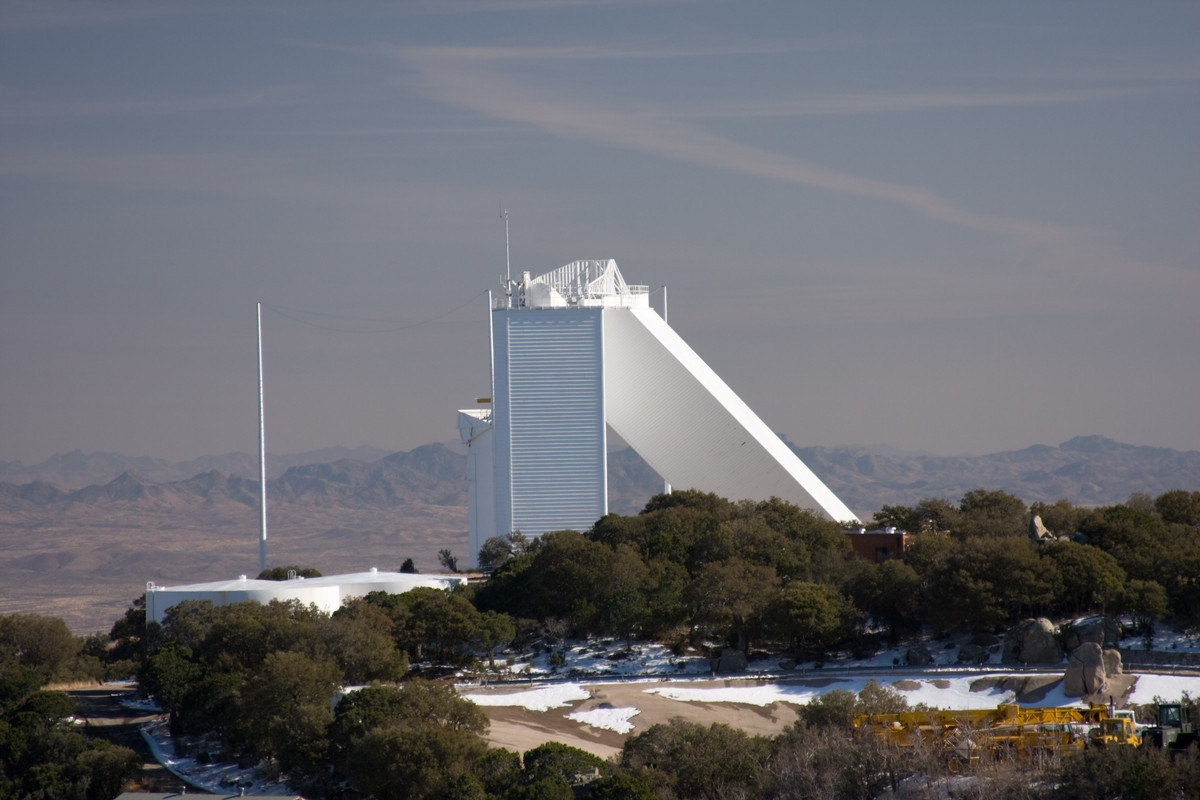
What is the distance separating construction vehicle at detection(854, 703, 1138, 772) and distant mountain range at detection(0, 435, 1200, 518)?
393 ft

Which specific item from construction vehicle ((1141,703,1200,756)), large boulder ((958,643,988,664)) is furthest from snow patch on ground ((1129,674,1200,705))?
construction vehicle ((1141,703,1200,756))

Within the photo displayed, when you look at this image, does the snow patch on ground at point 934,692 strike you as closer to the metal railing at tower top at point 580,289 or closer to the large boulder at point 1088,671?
the large boulder at point 1088,671

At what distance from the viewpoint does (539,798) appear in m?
20.8

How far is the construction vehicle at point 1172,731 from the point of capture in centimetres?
1916

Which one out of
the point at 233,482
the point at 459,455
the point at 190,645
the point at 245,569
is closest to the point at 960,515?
the point at 190,645

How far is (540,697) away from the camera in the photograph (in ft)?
96.0

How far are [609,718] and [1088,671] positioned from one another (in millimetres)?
8852

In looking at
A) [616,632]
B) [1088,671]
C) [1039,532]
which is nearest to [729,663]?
[616,632]

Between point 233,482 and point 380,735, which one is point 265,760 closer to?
point 380,735

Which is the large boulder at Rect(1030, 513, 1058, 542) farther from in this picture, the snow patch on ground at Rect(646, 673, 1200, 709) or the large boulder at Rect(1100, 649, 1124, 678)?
the large boulder at Rect(1100, 649, 1124, 678)

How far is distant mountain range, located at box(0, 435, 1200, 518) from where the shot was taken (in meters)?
156

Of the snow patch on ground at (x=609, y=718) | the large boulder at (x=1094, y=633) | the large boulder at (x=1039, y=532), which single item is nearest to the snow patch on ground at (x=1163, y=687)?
the large boulder at (x=1094, y=633)

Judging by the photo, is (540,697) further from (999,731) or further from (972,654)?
(999,731)

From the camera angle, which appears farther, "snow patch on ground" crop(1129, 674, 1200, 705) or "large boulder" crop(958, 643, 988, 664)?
"large boulder" crop(958, 643, 988, 664)
